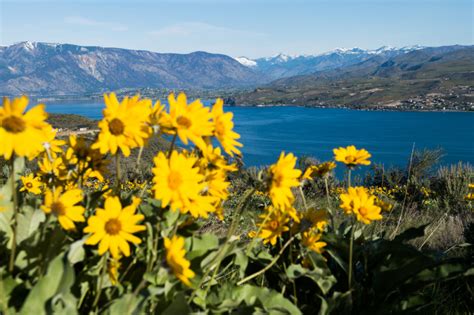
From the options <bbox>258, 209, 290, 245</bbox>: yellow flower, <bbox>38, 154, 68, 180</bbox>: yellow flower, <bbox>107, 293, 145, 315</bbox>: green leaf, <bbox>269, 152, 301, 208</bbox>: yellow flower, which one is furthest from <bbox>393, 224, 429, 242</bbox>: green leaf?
<bbox>38, 154, 68, 180</bbox>: yellow flower

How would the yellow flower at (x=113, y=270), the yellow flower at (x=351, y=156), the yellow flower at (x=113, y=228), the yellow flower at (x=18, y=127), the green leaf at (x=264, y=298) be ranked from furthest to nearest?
the yellow flower at (x=351, y=156), the green leaf at (x=264, y=298), the yellow flower at (x=113, y=270), the yellow flower at (x=113, y=228), the yellow flower at (x=18, y=127)

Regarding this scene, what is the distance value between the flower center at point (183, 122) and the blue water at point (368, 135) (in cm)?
3359

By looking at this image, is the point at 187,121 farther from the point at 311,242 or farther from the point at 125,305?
the point at 311,242

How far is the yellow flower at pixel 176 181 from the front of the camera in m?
1.12

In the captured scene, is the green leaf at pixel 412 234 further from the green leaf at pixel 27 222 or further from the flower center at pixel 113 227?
the green leaf at pixel 27 222

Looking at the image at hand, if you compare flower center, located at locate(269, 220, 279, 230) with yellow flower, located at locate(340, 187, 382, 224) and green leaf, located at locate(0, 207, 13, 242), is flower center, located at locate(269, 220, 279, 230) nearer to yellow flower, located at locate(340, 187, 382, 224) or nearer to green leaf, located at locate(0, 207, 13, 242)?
yellow flower, located at locate(340, 187, 382, 224)

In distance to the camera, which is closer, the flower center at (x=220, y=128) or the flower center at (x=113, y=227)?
the flower center at (x=113, y=227)

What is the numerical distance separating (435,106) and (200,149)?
9271 cm

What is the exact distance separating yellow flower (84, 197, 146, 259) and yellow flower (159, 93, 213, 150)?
26cm

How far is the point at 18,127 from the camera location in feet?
3.43

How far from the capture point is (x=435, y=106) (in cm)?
8419

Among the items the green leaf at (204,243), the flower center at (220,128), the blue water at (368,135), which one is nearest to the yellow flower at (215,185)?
the flower center at (220,128)

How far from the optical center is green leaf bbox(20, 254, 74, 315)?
1.10 metres

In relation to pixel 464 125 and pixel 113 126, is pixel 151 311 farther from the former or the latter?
pixel 464 125
